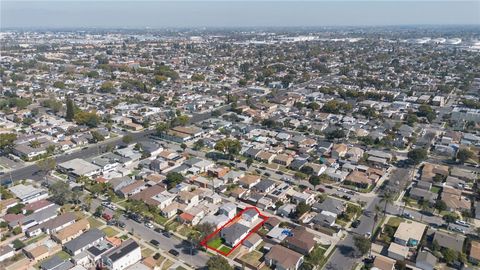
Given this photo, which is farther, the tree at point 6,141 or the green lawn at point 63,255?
the tree at point 6,141

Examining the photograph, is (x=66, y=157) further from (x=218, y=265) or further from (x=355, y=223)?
(x=355, y=223)

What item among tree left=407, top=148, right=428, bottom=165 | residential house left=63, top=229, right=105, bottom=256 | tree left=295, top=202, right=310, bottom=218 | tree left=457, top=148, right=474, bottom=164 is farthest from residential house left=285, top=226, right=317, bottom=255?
tree left=457, top=148, right=474, bottom=164

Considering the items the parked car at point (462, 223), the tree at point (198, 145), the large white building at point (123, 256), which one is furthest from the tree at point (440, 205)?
the tree at point (198, 145)

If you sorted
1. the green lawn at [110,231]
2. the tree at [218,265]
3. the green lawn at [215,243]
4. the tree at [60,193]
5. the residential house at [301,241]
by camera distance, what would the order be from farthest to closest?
the tree at [60,193], the green lawn at [110,231], the green lawn at [215,243], the residential house at [301,241], the tree at [218,265]

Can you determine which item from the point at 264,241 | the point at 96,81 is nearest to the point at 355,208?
the point at 264,241

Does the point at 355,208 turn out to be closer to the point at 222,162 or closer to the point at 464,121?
the point at 222,162

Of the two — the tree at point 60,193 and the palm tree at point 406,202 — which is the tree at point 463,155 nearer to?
the palm tree at point 406,202
